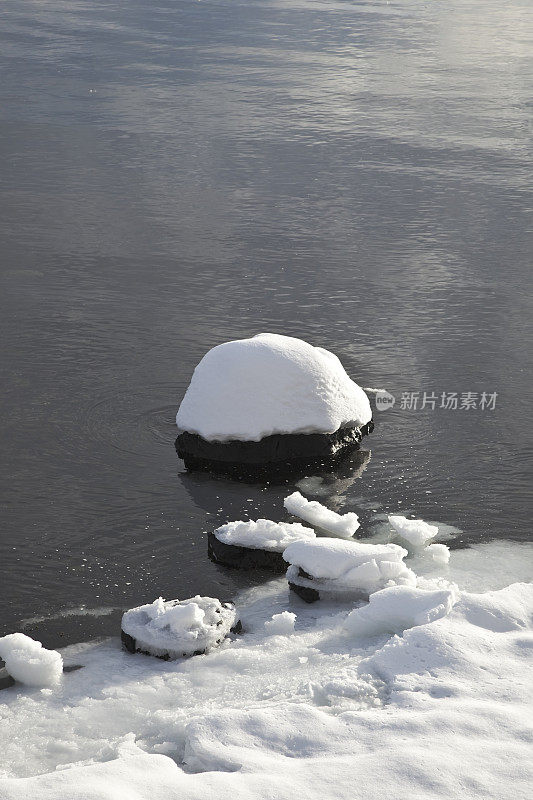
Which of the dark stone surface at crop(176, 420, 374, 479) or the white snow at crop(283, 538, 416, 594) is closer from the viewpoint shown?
the white snow at crop(283, 538, 416, 594)

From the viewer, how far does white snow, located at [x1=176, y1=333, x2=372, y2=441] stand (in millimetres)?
10500

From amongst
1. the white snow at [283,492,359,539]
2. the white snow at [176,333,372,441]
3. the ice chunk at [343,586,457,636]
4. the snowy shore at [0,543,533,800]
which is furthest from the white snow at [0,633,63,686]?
the white snow at [176,333,372,441]

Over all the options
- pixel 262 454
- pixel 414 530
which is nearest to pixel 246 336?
pixel 262 454

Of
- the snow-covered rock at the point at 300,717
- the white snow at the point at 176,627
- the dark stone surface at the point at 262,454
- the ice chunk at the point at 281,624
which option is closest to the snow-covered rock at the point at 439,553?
the snow-covered rock at the point at 300,717

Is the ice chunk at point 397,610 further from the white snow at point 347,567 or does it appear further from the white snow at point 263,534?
the white snow at point 263,534

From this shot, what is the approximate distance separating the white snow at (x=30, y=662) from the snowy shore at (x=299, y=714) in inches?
3.6

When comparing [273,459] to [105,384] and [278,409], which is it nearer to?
[278,409]

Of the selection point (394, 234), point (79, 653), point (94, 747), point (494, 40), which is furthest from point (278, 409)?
point (494, 40)

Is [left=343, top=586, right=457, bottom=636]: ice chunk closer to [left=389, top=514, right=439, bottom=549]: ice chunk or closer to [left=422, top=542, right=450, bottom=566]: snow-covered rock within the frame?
[left=422, top=542, right=450, bottom=566]: snow-covered rock

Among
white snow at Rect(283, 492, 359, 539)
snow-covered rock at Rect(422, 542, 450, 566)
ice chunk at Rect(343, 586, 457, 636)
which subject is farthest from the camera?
white snow at Rect(283, 492, 359, 539)

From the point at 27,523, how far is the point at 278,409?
110 inches

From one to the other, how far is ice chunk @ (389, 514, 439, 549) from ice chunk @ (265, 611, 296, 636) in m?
1.65

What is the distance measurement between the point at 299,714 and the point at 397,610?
1448 mm

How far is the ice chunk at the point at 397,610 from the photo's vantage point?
7457 millimetres
